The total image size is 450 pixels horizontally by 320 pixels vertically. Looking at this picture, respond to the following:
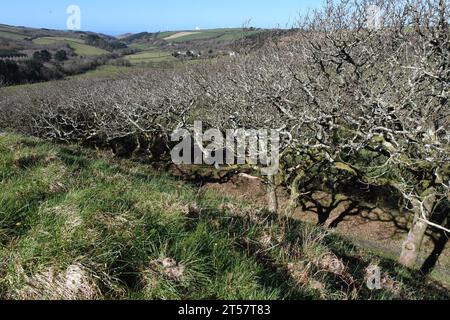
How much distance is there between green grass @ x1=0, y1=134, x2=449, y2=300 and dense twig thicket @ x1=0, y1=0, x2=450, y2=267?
5.99 m

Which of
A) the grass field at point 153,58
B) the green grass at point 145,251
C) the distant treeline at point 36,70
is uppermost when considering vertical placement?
the grass field at point 153,58

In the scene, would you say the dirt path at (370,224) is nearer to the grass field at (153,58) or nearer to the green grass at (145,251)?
the green grass at (145,251)

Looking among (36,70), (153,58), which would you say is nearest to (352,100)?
(36,70)

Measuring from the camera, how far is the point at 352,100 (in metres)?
15.5

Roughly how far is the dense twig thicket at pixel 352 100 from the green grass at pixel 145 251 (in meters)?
5.99

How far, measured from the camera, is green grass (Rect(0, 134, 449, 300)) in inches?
136

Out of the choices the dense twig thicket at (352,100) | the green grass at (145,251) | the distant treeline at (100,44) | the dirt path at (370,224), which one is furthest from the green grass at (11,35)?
the green grass at (145,251)

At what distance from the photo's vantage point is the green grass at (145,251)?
3.47 metres

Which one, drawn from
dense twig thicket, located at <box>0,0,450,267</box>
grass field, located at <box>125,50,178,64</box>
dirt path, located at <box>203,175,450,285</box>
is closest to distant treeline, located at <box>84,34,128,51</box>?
grass field, located at <box>125,50,178,64</box>

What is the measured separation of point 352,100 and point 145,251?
43.9 feet

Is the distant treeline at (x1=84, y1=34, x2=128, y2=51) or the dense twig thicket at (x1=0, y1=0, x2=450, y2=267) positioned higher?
the distant treeline at (x1=84, y1=34, x2=128, y2=51)

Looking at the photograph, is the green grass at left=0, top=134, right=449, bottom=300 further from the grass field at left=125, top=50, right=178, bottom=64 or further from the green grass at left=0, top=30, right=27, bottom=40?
the green grass at left=0, top=30, right=27, bottom=40

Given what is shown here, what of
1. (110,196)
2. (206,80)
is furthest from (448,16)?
(206,80)

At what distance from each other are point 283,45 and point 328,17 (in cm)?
741
